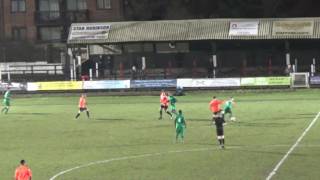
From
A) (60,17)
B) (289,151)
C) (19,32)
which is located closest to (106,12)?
(60,17)

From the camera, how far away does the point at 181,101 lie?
52344mm

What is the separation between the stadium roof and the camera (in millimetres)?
63375

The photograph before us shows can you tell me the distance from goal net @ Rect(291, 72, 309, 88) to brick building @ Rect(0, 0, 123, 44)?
32.6 metres

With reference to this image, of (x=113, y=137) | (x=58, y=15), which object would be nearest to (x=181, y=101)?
(x=113, y=137)

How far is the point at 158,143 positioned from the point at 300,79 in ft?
106

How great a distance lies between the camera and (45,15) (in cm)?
8731

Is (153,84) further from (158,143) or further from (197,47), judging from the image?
(158,143)

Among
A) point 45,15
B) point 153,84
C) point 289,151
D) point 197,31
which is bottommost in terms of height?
point 289,151

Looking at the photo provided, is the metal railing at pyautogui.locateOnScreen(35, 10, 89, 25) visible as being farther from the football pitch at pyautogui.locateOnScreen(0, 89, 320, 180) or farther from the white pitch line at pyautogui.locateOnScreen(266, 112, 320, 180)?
the white pitch line at pyautogui.locateOnScreen(266, 112, 320, 180)

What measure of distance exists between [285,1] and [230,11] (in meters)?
5.72

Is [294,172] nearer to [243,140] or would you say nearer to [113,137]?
[243,140]

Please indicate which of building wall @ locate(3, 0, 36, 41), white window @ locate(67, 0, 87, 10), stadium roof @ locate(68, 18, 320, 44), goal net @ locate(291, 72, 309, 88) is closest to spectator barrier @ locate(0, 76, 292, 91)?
goal net @ locate(291, 72, 309, 88)

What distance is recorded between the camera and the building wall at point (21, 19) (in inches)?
3428

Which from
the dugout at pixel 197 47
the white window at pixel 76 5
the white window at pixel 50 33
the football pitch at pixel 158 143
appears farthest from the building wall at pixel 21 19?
the football pitch at pixel 158 143
